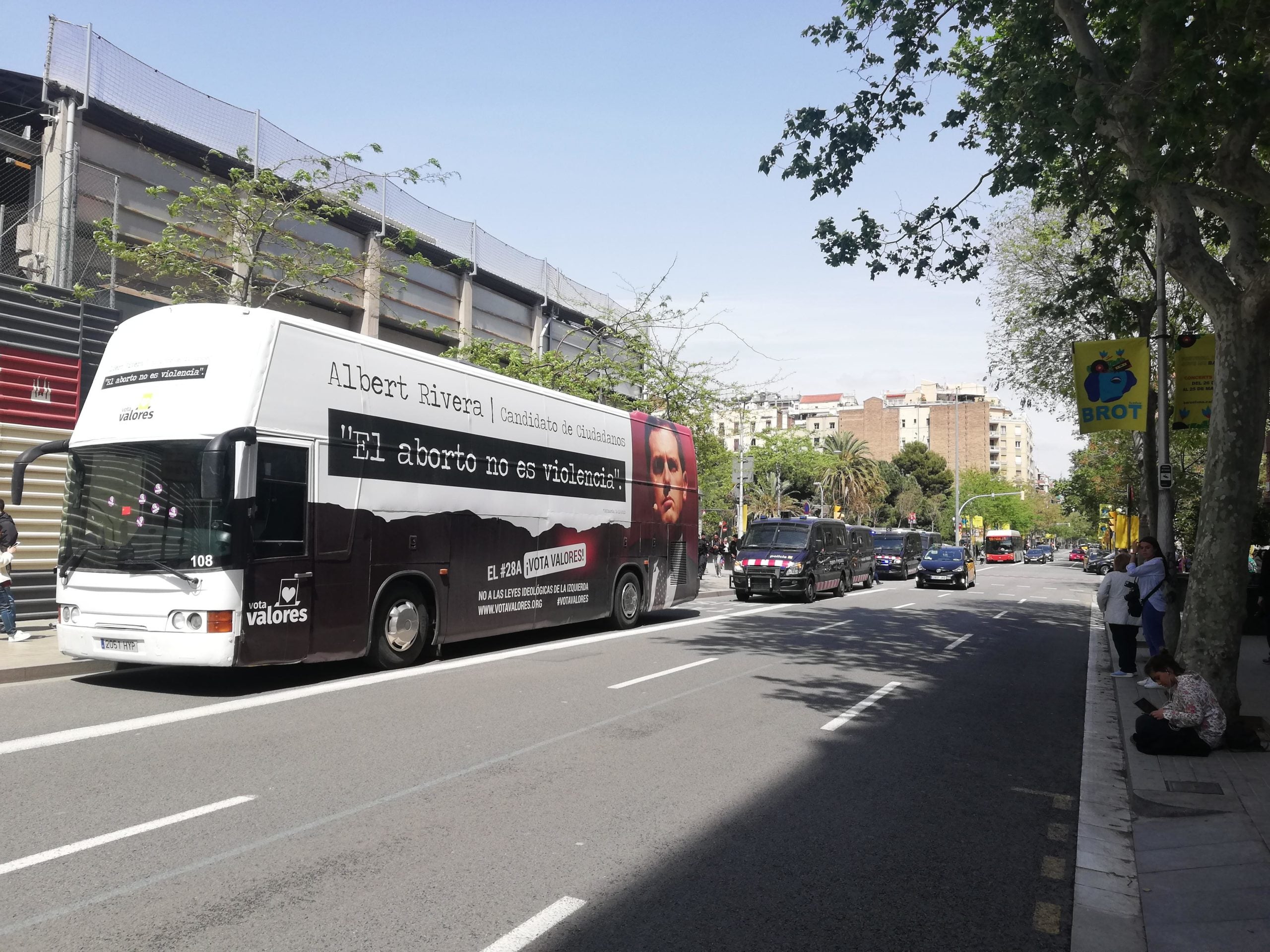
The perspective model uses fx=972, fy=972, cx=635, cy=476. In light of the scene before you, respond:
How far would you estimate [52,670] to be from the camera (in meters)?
10.4

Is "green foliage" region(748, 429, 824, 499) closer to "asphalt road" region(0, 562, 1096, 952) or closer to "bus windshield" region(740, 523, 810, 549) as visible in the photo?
"bus windshield" region(740, 523, 810, 549)

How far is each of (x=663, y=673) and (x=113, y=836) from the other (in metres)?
7.39

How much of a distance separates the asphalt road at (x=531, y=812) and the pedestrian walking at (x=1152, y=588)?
1.90 m

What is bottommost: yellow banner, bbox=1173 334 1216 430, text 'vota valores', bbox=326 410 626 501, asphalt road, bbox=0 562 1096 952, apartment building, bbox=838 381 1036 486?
asphalt road, bbox=0 562 1096 952

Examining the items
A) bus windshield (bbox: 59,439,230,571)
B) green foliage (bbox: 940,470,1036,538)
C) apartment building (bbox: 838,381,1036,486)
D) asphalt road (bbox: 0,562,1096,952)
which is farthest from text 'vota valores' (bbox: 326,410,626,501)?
apartment building (bbox: 838,381,1036,486)

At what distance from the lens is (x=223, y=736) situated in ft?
24.6

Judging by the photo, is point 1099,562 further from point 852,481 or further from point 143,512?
point 143,512

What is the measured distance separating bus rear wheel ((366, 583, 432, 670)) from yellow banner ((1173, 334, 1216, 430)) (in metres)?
9.54

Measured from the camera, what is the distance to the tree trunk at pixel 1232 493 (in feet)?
27.1

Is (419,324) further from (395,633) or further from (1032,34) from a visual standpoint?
(1032,34)

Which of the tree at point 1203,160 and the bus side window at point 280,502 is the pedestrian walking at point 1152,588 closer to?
the tree at point 1203,160

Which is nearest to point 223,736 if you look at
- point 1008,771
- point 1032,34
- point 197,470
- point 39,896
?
point 197,470

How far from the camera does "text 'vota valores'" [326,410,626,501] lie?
10.7m

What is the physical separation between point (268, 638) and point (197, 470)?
1744 millimetres
